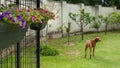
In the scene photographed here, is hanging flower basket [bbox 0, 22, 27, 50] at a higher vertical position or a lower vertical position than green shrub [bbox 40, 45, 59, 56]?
higher

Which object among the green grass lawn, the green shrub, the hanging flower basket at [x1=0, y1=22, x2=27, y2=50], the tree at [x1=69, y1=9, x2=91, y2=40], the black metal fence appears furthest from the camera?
the tree at [x1=69, y1=9, x2=91, y2=40]

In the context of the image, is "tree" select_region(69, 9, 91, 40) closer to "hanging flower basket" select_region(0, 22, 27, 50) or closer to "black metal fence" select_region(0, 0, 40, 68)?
"black metal fence" select_region(0, 0, 40, 68)

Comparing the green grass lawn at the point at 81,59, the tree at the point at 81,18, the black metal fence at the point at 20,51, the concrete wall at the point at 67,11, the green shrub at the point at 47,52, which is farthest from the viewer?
the tree at the point at 81,18

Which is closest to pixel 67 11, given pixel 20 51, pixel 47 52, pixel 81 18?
pixel 81 18

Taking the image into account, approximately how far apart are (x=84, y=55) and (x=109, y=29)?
1115 cm

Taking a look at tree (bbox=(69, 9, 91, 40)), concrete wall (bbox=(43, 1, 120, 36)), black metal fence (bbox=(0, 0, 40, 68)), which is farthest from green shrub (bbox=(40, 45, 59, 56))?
tree (bbox=(69, 9, 91, 40))

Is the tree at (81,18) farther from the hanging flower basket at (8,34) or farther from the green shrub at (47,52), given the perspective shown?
the hanging flower basket at (8,34)

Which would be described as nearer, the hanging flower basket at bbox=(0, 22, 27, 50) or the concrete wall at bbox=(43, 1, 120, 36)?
the hanging flower basket at bbox=(0, 22, 27, 50)

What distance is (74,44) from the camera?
45.5 feet

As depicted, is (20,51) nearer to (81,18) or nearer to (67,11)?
(81,18)

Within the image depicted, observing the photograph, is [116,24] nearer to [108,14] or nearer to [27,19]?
[108,14]

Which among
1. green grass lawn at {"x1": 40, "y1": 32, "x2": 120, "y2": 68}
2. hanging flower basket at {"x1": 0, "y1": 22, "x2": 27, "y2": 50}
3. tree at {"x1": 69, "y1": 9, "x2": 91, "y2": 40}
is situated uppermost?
hanging flower basket at {"x1": 0, "y1": 22, "x2": 27, "y2": 50}

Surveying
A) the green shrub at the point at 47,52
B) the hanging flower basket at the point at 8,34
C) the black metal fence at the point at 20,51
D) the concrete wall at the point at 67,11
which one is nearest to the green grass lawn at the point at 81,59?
the green shrub at the point at 47,52

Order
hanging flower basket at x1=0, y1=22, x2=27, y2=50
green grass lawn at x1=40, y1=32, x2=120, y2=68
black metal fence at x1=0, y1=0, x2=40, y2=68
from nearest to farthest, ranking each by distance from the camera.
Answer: hanging flower basket at x1=0, y1=22, x2=27, y2=50
black metal fence at x1=0, y1=0, x2=40, y2=68
green grass lawn at x1=40, y1=32, x2=120, y2=68
